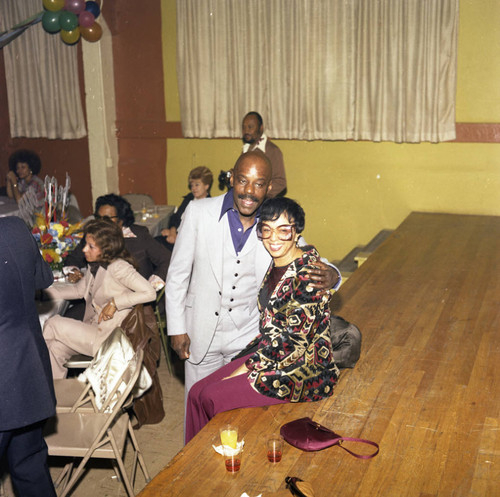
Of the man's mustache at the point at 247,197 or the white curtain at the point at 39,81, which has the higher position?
the white curtain at the point at 39,81

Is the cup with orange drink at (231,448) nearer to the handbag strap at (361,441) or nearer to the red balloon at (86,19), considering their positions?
the handbag strap at (361,441)

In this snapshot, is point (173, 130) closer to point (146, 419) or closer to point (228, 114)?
point (228, 114)

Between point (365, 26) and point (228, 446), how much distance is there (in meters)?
5.88

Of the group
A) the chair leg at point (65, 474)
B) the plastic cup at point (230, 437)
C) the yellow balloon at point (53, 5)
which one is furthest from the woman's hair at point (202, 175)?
the plastic cup at point (230, 437)

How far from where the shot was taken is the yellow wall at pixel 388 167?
6.98m

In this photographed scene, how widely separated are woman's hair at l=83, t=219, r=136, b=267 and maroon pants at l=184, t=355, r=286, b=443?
4.75 ft

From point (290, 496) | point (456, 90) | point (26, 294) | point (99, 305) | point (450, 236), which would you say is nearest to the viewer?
point (290, 496)

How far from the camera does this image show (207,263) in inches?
119

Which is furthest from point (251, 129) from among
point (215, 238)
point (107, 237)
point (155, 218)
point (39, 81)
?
point (215, 238)

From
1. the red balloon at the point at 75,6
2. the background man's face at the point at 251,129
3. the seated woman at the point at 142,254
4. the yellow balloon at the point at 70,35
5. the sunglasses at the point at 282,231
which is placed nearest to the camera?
the sunglasses at the point at 282,231

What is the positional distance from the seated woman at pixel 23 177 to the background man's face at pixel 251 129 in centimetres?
226

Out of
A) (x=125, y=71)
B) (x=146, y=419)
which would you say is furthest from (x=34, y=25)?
(x=146, y=419)

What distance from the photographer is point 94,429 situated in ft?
10.6

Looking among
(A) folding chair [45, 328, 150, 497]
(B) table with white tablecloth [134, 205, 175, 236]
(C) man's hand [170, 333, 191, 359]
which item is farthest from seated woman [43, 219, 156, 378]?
(B) table with white tablecloth [134, 205, 175, 236]
